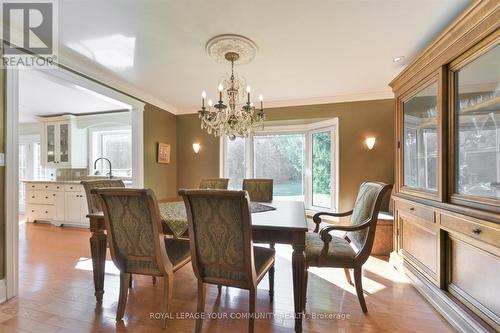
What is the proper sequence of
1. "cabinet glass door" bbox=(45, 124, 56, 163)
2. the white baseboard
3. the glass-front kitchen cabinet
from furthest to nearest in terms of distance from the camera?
"cabinet glass door" bbox=(45, 124, 56, 163) < the glass-front kitchen cabinet < the white baseboard

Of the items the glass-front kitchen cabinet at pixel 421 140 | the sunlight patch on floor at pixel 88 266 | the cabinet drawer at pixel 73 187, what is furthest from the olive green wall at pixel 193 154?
the glass-front kitchen cabinet at pixel 421 140

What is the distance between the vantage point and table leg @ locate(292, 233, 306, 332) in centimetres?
159

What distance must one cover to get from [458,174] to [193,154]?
13.3ft

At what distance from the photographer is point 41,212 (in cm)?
478

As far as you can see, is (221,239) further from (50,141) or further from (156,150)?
(50,141)

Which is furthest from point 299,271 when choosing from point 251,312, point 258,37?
point 258,37

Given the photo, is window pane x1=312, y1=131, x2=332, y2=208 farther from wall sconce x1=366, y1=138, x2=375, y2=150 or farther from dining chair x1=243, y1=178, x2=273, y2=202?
dining chair x1=243, y1=178, x2=273, y2=202

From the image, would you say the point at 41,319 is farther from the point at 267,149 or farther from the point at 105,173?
the point at 105,173

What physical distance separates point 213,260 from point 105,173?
493cm

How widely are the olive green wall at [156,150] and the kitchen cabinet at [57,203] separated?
5.08ft

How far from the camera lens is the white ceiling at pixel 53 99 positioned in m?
3.20

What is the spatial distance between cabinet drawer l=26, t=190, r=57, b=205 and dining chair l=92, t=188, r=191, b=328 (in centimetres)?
412

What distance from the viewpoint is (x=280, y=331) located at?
167cm

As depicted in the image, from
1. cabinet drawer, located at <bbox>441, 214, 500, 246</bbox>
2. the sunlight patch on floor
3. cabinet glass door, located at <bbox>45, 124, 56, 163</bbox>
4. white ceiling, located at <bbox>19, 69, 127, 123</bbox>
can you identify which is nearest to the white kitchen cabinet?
cabinet glass door, located at <bbox>45, 124, 56, 163</bbox>
